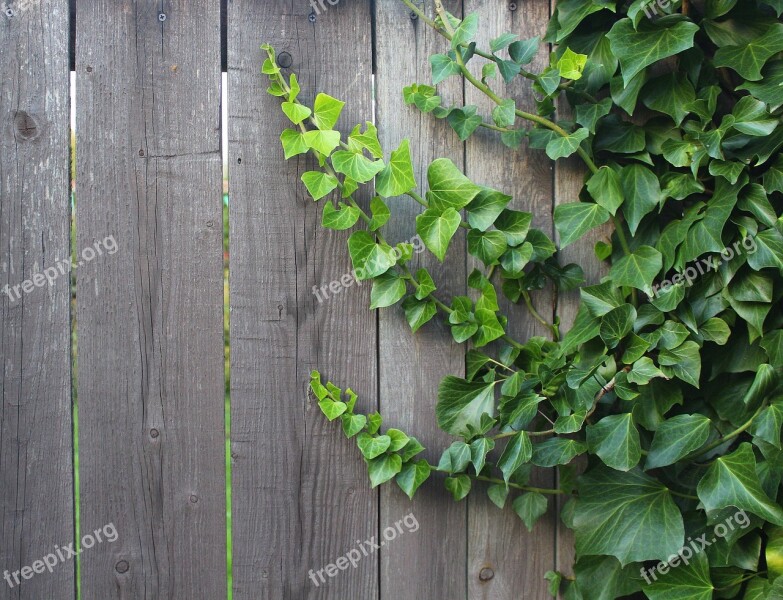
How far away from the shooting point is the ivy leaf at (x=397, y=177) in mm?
1390

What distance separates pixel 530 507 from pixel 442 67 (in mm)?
967

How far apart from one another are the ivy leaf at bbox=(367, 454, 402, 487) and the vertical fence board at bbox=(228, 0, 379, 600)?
6 centimetres

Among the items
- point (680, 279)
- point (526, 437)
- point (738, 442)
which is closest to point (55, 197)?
point (526, 437)

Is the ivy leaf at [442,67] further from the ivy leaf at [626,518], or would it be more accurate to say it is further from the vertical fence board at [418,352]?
the ivy leaf at [626,518]

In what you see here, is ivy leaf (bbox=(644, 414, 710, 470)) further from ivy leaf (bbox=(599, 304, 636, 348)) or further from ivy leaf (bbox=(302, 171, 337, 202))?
ivy leaf (bbox=(302, 171, 337, 202))

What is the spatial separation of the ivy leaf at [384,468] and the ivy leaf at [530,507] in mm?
287

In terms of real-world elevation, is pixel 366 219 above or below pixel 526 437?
above

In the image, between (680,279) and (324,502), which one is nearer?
(680,279)

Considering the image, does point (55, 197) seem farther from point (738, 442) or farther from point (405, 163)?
point (738, 442)

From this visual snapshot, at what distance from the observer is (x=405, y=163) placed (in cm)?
139

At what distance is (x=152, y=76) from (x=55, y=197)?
0.33 meters

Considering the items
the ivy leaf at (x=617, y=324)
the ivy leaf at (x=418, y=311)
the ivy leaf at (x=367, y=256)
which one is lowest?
the ivy leaf at (x=617, y=324)
